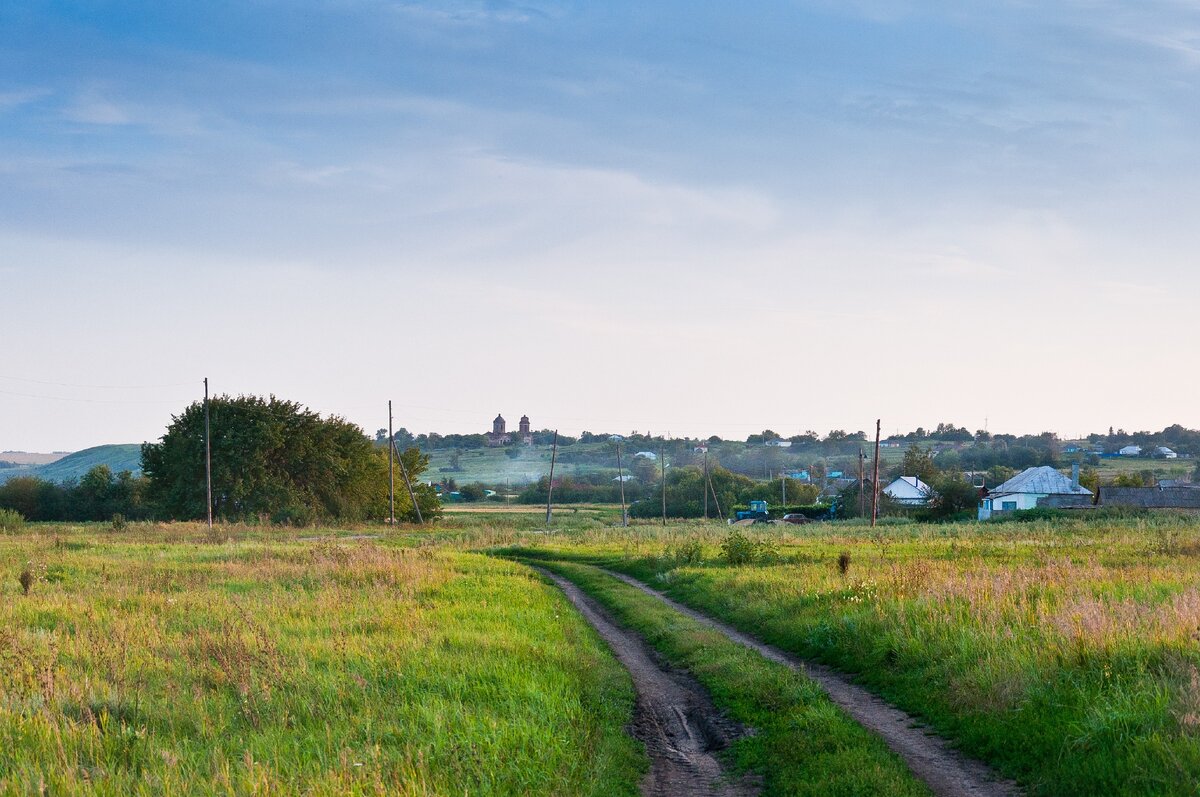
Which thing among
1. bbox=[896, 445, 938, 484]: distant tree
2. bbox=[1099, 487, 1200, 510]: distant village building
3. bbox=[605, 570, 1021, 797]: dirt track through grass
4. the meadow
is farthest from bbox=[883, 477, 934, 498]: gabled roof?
bbox=[605, 570, 1021, 797]: dirt track through grass

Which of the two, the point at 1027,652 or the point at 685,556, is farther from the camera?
the point at 685,556

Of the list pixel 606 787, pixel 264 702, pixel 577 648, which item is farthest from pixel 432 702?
pixel 577 648

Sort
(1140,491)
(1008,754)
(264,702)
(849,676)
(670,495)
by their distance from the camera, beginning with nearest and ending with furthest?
(1008,754) → (264,702) → (849,676) → (1140,491) → (670,495)

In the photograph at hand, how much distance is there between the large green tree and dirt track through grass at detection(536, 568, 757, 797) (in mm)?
57761

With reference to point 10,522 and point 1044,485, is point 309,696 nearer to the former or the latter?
point 10,522

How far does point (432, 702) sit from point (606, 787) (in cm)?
259

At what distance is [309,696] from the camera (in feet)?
33.0

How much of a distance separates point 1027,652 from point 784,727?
3.28 metres

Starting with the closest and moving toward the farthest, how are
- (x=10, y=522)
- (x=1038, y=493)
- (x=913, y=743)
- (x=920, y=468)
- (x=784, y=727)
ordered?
(x=913, y=743)
(x=784, y=727)
(x=10, y=522)
(x=1038, y=493)
(x=920, y=468)

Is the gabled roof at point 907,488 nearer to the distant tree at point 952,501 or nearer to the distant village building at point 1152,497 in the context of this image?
the distant tree at point 952,501

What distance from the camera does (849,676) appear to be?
1307 cm

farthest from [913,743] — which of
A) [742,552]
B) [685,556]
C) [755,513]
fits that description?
[755,513]

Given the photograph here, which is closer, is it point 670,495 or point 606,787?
point 606,787

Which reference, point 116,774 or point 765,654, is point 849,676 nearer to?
point 765,654
